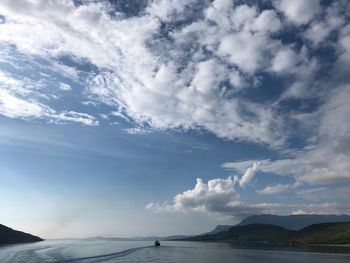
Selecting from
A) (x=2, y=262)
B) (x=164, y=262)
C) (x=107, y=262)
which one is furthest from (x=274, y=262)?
(x=2, y=262)

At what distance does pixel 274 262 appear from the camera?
14288 cm

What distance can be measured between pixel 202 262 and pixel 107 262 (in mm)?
35937

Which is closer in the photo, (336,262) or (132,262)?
(336,262)

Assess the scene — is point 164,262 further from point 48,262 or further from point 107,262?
point 48,262

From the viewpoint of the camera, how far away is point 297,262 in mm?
142250

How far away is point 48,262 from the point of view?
13700cm

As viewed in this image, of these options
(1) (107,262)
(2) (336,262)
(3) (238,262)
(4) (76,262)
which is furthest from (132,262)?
(2) (336,262)

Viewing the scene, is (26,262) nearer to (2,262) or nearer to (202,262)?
(2,262)

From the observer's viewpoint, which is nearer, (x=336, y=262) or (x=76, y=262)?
(x=336, y=262)

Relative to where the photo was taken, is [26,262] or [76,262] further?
[76,262]

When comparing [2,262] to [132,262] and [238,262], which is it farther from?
[238,262]

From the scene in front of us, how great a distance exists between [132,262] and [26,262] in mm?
37496

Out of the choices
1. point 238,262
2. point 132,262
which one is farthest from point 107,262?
point 238,262

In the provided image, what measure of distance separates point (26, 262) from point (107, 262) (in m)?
28.9
